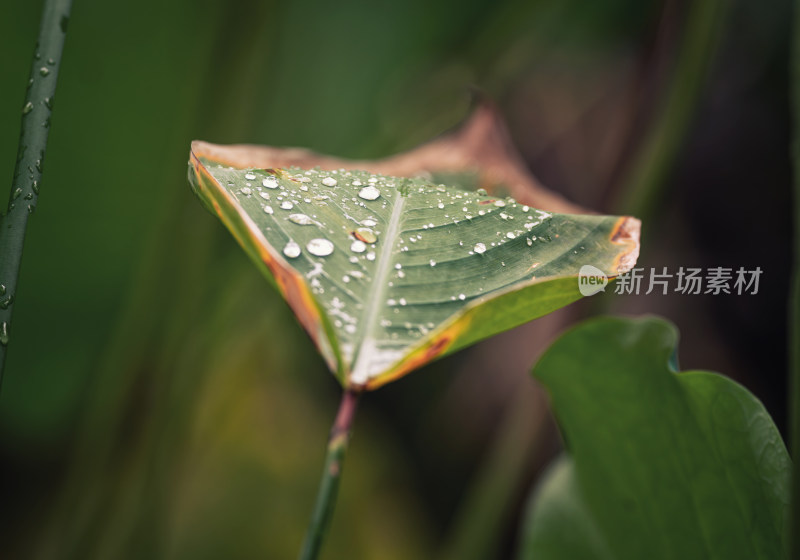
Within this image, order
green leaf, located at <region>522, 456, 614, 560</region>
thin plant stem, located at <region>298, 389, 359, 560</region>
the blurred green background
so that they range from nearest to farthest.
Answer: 1. thin plant stem, located at <region>298, 389, 359, 560</region>
2. green leaf, located at <region>522, 456, 614, 560</region>
3. the blurred green background

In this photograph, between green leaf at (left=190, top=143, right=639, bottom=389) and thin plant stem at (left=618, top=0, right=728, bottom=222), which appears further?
thin plant stem at (left=618, top=0, right=728, bottom=222)

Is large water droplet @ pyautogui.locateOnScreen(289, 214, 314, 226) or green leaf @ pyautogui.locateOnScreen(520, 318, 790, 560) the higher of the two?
large water droplet @ pyautogui.locateOnScreen(289, 214, 314, 226)

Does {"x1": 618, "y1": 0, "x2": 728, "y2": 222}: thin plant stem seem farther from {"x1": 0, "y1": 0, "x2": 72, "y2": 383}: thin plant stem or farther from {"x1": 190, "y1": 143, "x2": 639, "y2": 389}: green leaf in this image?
{"x1": 0, "y1": 0, "x2": 72, "y2": 383}: thin plant stem

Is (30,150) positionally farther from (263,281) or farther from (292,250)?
(263,281)

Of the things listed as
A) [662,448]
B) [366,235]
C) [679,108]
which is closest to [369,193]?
[366,235]

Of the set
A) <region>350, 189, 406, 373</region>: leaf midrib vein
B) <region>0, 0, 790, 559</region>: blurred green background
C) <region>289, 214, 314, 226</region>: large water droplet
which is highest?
<region>289, 214, 314, 226</region>: large water droplet

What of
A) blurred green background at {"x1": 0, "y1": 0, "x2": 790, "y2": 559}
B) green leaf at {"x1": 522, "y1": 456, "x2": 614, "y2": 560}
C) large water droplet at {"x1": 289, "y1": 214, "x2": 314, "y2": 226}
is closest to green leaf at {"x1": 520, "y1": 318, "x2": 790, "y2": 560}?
green leaf at {"x1": 522, "y1": 456, "x2": 614, "y2": 560}

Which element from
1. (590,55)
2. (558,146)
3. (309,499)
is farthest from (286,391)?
(590,55)
